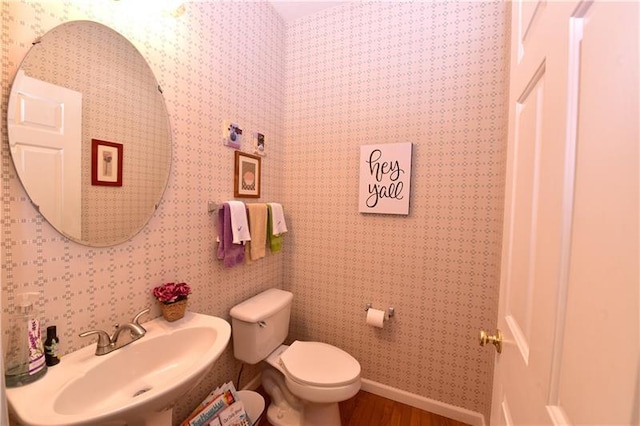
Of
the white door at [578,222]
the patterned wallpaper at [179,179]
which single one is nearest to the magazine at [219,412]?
the patterned wallpaper at [179,179]

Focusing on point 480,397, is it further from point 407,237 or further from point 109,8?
point 109,8

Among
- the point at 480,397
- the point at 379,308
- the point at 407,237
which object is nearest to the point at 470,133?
the point at 407,237

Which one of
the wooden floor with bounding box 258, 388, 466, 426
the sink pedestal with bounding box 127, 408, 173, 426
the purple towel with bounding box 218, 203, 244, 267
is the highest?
the purple towel with bounding box 218, 203, 244, 267

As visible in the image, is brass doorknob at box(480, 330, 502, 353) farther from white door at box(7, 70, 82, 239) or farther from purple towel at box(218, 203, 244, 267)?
white door at box(7, 70, 82, 239)

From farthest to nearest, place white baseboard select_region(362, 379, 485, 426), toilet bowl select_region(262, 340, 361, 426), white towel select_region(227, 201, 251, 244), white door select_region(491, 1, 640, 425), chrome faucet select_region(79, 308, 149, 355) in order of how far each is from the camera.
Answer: white baseboard select_region(362, 379, 485, 426), white towel select_region(227, 201, 251, 244), toilet bowl select_region(262, 340, 361, 426), chrome faucet select_region(79, 308, 149, 355), white door select_region(491, 1, 640, 425)

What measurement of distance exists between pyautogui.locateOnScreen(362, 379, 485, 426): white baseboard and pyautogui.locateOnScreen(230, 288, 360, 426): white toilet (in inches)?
16.4

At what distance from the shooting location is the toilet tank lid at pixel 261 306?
57.1 inches

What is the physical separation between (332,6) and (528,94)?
5.60 ft

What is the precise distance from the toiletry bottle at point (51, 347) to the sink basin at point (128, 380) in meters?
0.02

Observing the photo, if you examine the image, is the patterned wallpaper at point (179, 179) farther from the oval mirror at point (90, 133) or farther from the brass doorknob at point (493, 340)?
the brass doorknob at point (493, 340)

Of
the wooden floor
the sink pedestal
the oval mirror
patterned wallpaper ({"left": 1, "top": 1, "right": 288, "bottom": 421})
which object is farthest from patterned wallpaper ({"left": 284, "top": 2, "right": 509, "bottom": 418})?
the sink pedestal

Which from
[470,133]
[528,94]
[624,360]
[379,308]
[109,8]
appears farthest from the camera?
[379,308]

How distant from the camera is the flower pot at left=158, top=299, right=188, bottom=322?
1111 mm

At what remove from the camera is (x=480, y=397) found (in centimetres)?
151
